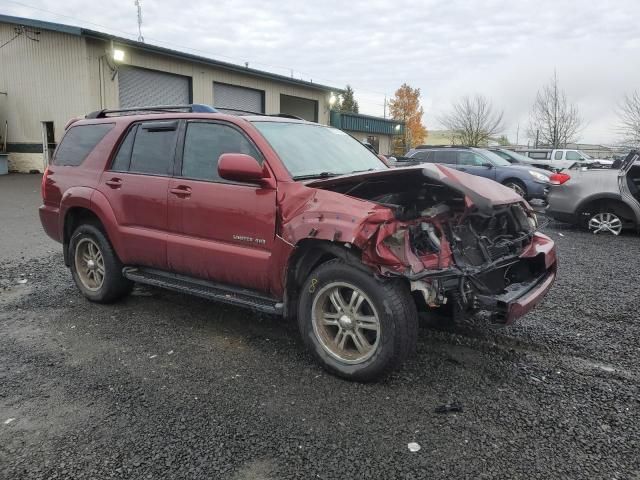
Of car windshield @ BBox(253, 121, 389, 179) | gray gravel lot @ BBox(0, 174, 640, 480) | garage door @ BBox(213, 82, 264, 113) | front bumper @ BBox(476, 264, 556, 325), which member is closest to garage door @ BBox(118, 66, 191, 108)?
garage door @ BBox(213, 82, 264, 113)

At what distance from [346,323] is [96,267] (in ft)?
9.83

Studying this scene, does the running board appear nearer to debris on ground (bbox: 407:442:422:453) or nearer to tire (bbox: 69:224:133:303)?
tire (bbox: 69:224:133:303)

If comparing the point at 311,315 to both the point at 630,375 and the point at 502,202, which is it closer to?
the point at 502,202

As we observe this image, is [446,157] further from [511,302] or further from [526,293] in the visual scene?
[511,302]

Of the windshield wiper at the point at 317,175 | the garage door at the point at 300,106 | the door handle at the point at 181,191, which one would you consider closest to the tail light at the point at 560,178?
the windshield wiper at the point at 317,175

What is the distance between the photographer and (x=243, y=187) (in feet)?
12.6

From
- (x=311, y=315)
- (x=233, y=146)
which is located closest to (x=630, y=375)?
(x=311, y=315)

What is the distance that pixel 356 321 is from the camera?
3.40 meters

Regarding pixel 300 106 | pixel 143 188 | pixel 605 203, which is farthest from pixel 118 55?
pixel 605 203

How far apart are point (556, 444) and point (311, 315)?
1.67 metres

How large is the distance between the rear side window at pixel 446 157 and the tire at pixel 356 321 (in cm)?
1193

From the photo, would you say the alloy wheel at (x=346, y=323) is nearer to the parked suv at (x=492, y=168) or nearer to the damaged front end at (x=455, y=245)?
the damaged front end at (x=455, y=245)

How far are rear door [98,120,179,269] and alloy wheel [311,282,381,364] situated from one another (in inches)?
64.8

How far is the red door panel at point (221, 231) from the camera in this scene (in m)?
3.74
